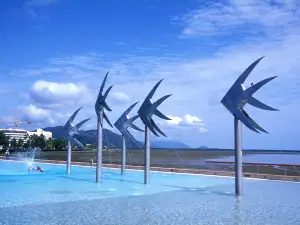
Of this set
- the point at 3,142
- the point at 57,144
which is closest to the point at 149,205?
the point at 3,142

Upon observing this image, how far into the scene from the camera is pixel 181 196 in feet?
47.1

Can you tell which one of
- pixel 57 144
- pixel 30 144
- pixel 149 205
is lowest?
pixel 149 205

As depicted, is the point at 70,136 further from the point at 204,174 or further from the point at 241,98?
Result: the point at 241,98

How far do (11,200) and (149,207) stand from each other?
4.93 metres

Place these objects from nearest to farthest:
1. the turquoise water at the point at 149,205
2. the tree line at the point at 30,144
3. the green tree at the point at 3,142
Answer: the turquoise water at the point at 149,205 → the green tree at the point at 3,142 → the tree line at the point at 30,144

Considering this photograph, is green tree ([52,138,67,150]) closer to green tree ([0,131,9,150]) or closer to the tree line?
the tree line

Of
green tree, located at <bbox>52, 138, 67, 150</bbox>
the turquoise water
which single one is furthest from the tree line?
the turquoise water

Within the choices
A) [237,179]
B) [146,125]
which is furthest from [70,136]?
[237,179]

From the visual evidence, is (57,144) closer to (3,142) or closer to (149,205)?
(3,142)

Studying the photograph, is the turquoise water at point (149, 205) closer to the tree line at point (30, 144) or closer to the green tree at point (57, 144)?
the tree line at point (30, 144)

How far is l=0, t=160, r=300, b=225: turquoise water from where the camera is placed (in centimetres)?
989

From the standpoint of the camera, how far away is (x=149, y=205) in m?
12.1

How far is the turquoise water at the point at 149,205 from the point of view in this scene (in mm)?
9891

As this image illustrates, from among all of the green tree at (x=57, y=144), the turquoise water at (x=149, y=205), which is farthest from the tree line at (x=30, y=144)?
the turquoise water at (x=149, y=205)
